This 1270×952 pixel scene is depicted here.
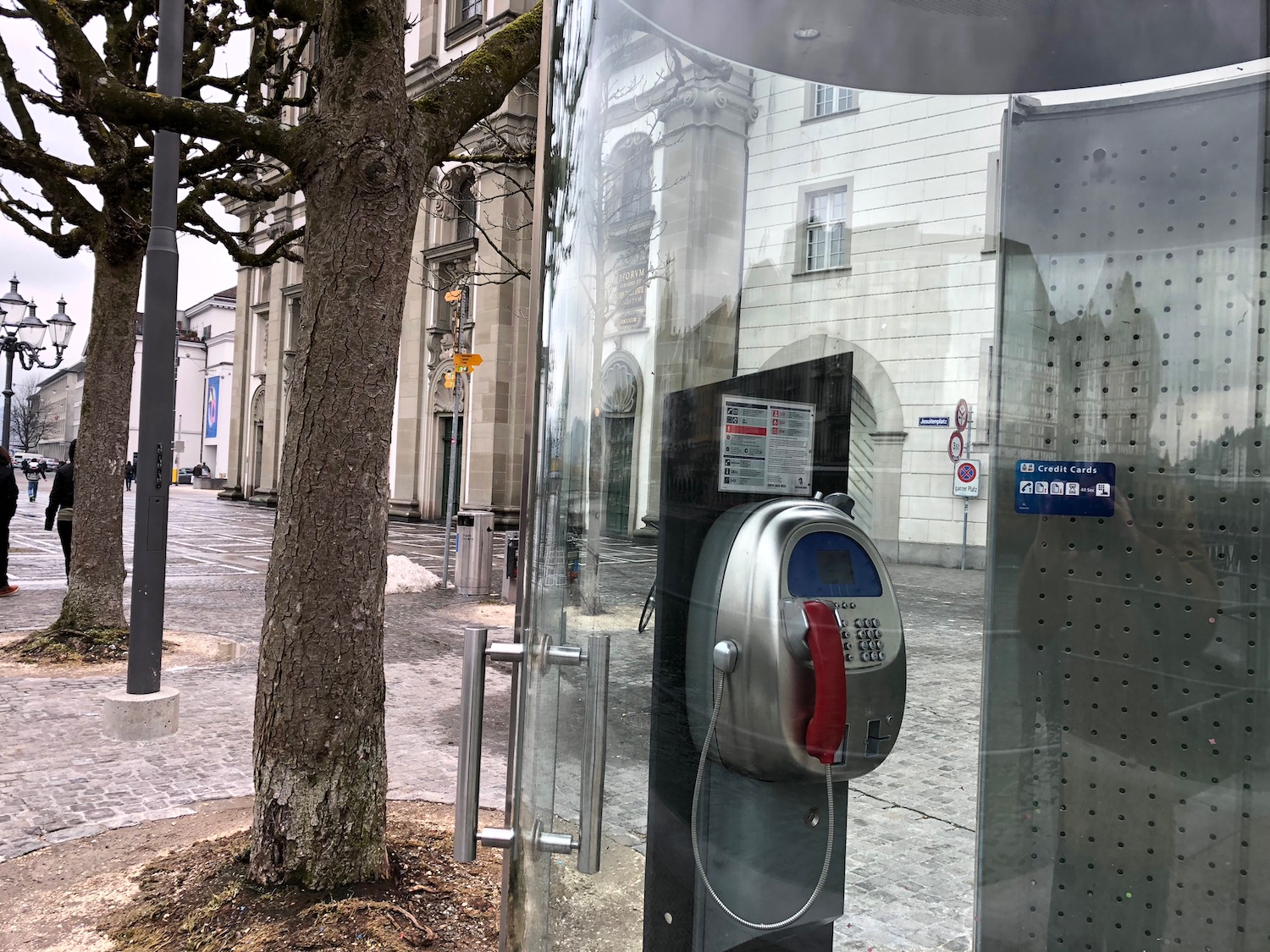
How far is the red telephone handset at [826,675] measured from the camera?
2.01m

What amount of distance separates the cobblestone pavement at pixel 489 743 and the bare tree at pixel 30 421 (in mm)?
79333

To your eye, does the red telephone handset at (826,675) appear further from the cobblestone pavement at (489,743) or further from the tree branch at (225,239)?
the tree branch at (225,239)

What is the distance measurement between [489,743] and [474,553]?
697cm

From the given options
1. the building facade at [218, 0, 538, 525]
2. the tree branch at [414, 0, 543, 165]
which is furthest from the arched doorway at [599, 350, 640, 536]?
the building facade at [218, 0, 538, 525]

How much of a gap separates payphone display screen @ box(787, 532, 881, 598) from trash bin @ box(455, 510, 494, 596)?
443 inches

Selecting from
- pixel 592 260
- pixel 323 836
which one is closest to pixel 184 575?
pixel 323 836

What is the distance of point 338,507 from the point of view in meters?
3.66

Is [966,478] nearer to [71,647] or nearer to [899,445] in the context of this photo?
[899,445]

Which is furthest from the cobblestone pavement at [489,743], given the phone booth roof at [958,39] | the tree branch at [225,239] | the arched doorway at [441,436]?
the arched doorway at [441,436]

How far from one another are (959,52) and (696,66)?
2.11 ft

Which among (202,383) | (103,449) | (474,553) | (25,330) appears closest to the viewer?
(103,449)

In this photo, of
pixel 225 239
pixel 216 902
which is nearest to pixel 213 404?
pixel 225 239

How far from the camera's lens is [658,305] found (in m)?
2.14

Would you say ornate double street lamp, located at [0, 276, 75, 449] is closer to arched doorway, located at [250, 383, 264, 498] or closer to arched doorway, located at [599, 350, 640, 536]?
arched doorway, located at [250, 383, 264, 498]
